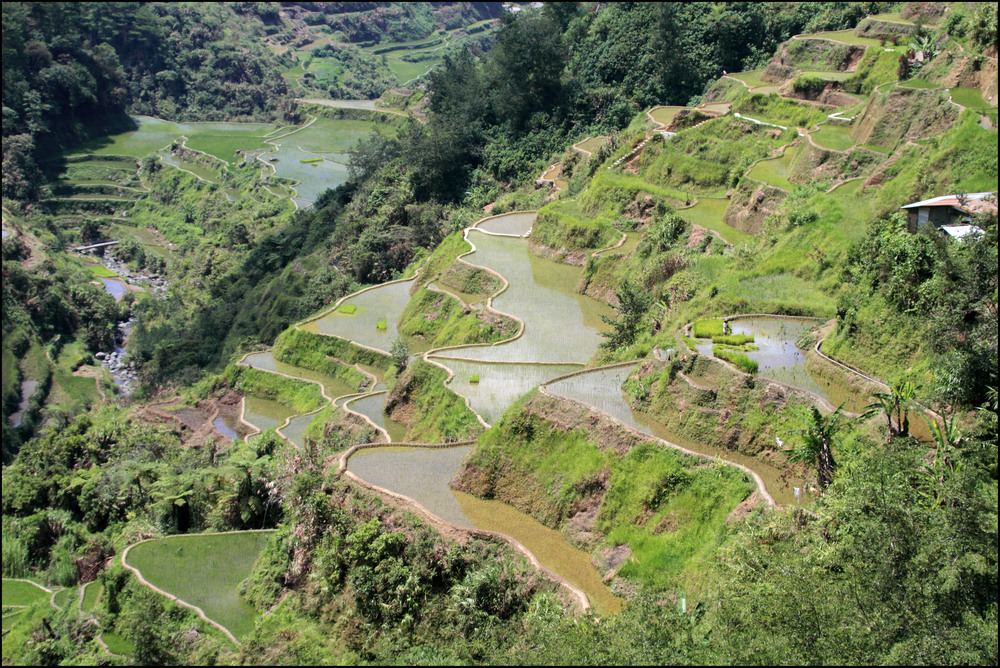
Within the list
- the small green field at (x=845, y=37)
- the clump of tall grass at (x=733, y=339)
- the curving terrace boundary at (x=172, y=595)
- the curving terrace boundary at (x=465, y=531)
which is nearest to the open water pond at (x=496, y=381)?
the curving terrace boundary at (x=465, y=531)

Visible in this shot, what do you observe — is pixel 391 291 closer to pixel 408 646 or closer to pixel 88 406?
pixel 88 406

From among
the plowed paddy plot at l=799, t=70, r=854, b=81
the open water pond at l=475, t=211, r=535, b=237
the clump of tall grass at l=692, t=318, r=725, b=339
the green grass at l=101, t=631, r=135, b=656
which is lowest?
the green grass at l=101, t=631, r=135, b=656

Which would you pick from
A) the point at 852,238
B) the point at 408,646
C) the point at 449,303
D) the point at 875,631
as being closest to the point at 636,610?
the point at 875,631

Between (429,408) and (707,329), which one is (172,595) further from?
(707,329)

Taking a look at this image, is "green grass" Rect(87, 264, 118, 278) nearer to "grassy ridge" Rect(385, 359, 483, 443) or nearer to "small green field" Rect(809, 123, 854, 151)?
"grassy ridge" Rect(385, 359, 483, 443)

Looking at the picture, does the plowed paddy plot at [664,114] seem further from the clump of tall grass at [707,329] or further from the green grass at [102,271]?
the green grass at [102,271]

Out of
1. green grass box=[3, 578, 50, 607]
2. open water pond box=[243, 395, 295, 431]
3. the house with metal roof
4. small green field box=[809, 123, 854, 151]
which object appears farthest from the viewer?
open water pond box=[243, 395, 295, 431]

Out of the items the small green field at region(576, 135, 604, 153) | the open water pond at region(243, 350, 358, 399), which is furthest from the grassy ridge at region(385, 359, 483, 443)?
the small green field at region(576, 135, 604, 153)
